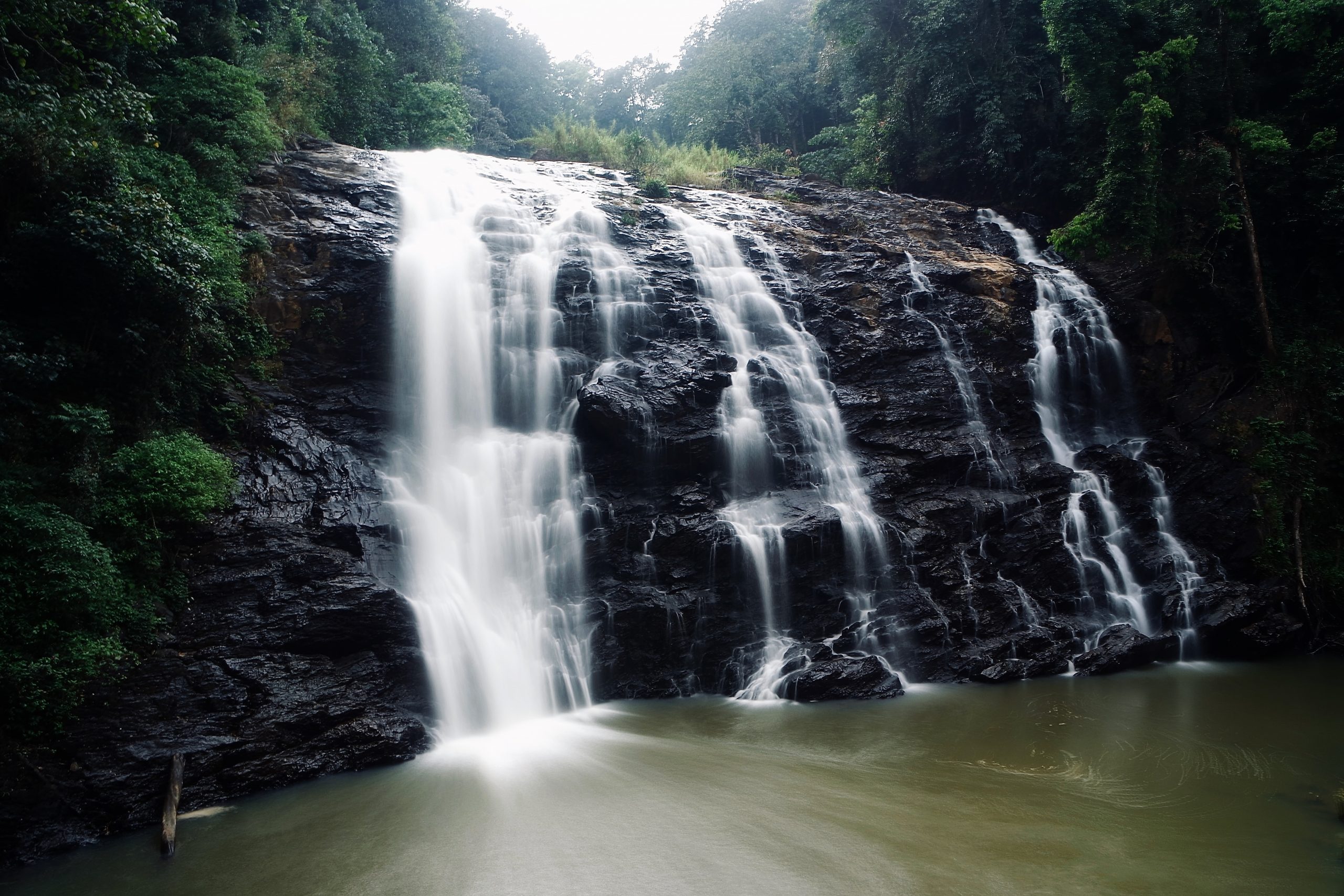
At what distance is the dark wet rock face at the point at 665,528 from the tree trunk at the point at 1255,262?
1449 mm

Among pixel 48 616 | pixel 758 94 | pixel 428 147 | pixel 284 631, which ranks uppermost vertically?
pixel 758 94

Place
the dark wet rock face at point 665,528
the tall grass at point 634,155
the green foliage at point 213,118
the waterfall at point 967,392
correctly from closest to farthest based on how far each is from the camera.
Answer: the dark wet rock face at point 665,528 < the green foliage at point 213,118 < the waterfall at point 967,392 < the tall grass at point 634,155

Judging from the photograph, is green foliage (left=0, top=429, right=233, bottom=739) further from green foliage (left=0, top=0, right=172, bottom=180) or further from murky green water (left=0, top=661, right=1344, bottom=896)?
green foliage (left=0, top=0, right=172, bottom=180)

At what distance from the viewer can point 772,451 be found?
1374 centimetres

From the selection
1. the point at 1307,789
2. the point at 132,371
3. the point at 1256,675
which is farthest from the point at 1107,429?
the point at 132,371

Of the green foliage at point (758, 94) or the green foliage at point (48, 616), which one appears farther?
the green foliage at point (758, 94)

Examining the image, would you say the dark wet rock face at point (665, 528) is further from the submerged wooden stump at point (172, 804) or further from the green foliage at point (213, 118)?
the green foliage at point (213, 118)

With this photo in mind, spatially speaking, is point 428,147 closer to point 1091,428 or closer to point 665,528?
point 665,528

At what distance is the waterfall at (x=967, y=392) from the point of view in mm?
14258

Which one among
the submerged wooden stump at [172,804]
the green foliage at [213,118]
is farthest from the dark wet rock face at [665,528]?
the green foliage at [213,118]

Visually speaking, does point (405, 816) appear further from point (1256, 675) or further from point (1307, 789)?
point (1256, 675)

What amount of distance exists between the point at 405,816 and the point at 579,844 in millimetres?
1896

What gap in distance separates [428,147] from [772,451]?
16.1m

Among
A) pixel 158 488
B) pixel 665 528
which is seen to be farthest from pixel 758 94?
pixel 158 488
